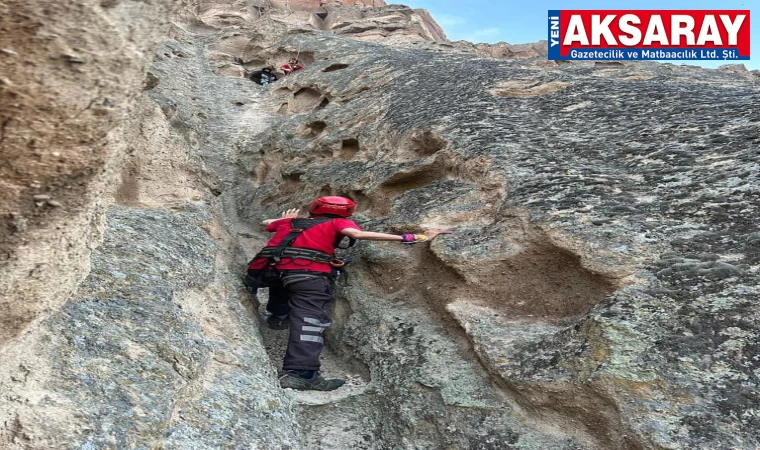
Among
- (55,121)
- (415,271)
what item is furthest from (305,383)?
(55,121)

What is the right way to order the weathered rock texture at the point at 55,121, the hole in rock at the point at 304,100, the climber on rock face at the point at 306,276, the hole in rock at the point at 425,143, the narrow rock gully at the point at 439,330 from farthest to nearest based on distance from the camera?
the hole in rock at the point at 304,100, the hole in rock at the point at 425,143, the climber on rock face at the point at 306,276, the narrow rock gully at the point at 439,330, the weathered rock texture at the point at 55,121

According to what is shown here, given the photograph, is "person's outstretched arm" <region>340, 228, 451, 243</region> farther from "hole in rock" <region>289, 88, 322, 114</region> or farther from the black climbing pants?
"hole in rock" <region>289, 88, 322, 114</region>

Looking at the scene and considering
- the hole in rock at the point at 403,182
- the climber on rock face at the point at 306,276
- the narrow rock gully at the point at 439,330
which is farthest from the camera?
the hole in rock at the point at 403,182

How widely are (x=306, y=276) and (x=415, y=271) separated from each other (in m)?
1.09

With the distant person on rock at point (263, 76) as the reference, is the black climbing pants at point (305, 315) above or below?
below

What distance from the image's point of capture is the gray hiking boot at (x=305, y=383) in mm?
4922

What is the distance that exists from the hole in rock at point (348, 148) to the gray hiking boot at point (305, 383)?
410cm

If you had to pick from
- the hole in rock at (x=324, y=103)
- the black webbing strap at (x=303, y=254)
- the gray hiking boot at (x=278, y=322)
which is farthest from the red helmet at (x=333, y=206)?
the hole in rock at (x=324, y=103)

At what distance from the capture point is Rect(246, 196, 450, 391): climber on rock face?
5.09m

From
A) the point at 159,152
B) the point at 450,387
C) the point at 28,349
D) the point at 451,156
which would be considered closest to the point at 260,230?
the point at 159,152

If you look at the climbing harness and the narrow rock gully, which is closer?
the narrow rock gully

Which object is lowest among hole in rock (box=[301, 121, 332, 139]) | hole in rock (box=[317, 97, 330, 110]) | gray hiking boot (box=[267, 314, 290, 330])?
gray hiking boot (box=[267, 314, 290, 330])

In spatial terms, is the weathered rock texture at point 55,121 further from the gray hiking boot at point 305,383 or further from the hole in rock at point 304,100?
the hole in rock at point 304,100

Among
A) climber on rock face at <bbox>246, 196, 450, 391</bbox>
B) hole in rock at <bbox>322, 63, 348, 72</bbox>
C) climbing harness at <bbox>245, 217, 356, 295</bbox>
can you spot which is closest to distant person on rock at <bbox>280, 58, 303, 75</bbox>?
hole in rock at <bbox>322, 63, 348, 72</bbox>
